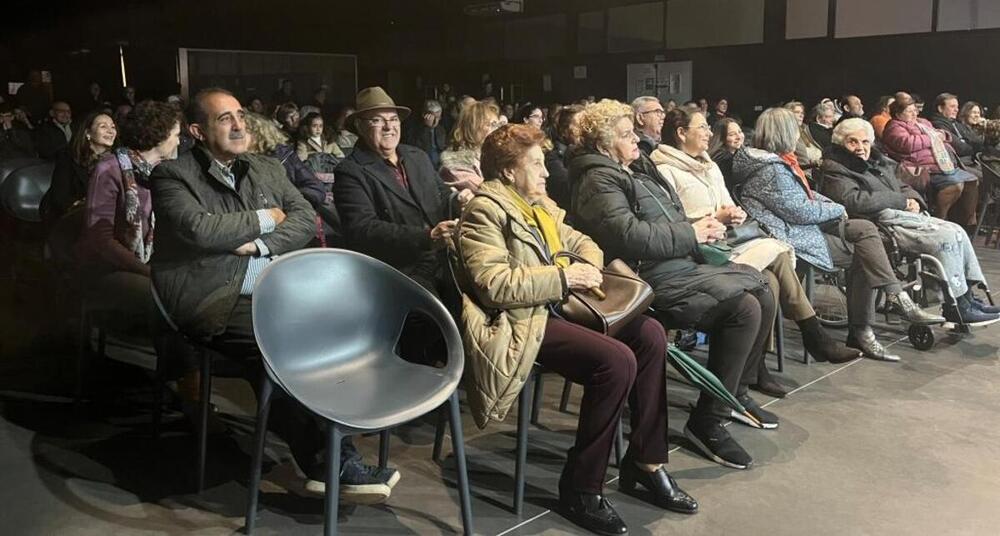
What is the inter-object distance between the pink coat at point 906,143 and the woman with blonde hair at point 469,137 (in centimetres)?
309

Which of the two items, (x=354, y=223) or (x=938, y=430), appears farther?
(x=938, y=430)

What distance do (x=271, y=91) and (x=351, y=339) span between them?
1.18 m

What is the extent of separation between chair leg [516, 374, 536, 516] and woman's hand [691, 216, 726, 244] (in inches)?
35.7

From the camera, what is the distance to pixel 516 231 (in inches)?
91.7

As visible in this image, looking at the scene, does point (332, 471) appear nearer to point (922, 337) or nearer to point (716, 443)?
point (716, 443)

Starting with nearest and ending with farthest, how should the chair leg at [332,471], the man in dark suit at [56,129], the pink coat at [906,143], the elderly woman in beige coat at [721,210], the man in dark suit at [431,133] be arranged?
1. the chair leg at [332,471]
2. the man in dark suit at [56,129]
3. the elderly woman in beige coat at [721,210]
4. the man in dark suit at [431,133]
5. the pink coat at [906,143]

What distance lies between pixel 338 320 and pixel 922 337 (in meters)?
2.87

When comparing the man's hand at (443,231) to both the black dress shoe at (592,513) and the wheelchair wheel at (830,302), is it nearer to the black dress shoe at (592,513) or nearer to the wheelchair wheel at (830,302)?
the black dress shoe at (592,513)

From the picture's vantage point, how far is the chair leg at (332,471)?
1.92 m

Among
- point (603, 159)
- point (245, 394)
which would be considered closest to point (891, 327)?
point (603, 159)

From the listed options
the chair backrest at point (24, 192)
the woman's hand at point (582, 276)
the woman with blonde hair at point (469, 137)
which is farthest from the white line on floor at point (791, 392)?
the chair backrest at point (24, 192)

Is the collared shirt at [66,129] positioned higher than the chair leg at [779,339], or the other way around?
the collared shirt at [66,129]

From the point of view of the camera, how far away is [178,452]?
9.12 feet

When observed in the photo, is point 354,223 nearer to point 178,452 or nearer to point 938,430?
point 178,452
